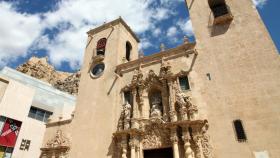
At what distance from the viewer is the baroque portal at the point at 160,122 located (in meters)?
13.3

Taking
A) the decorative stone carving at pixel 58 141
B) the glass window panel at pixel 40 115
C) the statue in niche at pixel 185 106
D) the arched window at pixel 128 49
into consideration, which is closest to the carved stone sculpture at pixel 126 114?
the statue in niche at pixel 185 106

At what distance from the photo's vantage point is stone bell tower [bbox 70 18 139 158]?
56.4 ft

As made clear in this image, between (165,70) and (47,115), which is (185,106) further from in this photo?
(47,115)

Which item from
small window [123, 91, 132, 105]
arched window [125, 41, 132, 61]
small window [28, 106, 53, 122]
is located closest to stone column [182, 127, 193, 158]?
small window [123, 91, 132, 105]

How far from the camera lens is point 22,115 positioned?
86.6 ft

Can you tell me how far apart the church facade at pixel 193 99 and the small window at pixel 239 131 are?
31 mm

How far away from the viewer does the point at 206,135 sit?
43.4ft

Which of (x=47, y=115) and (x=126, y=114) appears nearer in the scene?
(x=126, y=114)

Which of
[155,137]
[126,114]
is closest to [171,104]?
[155,137]

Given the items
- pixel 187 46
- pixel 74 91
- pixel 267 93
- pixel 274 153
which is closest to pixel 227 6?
pixel 187 46

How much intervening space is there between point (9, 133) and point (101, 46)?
14518 millimetres

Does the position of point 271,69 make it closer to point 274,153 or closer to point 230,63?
point 230,63

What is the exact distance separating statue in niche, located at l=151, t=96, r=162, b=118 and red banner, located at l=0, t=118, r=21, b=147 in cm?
1793

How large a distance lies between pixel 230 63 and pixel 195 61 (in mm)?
2428
